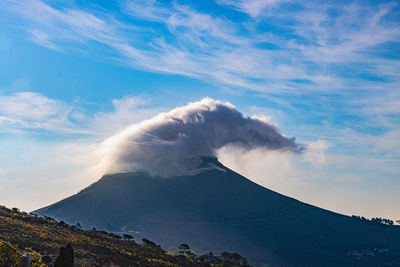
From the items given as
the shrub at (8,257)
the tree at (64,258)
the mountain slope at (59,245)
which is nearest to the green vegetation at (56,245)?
the mountain slope at (59,245)

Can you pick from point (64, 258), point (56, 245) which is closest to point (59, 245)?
point (56, 245)

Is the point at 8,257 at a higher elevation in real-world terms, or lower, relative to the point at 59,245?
lower

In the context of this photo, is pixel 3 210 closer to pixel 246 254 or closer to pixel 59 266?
pixel 59 266

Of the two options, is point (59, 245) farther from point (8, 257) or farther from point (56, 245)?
point (8, 257)

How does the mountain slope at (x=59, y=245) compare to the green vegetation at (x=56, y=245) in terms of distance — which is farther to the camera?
the mountain slope at (x=59, y=245)

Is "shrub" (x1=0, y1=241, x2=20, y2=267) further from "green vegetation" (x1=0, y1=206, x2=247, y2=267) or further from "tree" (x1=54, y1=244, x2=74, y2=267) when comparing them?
"tree" (x1=54, y1=244, x2=74, y2=267)

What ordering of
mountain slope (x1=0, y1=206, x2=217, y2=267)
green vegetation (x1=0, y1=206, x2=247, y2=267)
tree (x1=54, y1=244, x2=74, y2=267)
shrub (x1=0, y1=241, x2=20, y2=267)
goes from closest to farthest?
1. shrub (x1=0, y1=241, x2=20, y2=267)
2. tree (x1=54, y1=244, x2=74, y2=267)
3. green vegetation (x1=0, y1=206, x2=247, y2=267)
4. mountain slope (x1=0, y1=206, x2=217, y2=267)

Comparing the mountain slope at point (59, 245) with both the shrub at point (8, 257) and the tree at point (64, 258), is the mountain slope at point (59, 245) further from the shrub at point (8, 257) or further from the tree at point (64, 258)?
the tree at point (64, 258)

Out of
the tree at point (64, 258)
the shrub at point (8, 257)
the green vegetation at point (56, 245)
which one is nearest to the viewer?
the shrub at point (8, 257)

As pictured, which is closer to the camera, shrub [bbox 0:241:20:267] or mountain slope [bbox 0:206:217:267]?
shrub [bbox 0:241:20:267]

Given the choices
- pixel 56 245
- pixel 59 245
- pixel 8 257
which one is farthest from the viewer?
pixel 59 245

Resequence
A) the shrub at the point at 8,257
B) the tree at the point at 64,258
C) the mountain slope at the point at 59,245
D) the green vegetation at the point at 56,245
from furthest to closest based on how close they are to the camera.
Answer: the mountain slope at the point at 59,245, the green vegetation at the point at 56,245, the tree at the point at 64,258, the shrub at the point at 8,257

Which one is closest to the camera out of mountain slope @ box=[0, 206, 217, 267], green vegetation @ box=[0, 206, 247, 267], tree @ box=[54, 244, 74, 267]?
tree @ box=[54, 244, 74, 267]

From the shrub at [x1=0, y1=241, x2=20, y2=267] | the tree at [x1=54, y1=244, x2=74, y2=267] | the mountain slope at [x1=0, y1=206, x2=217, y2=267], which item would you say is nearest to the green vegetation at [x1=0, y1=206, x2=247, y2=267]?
the mountain slope at [x1=0, y1=206, x2=217, y2=267]
